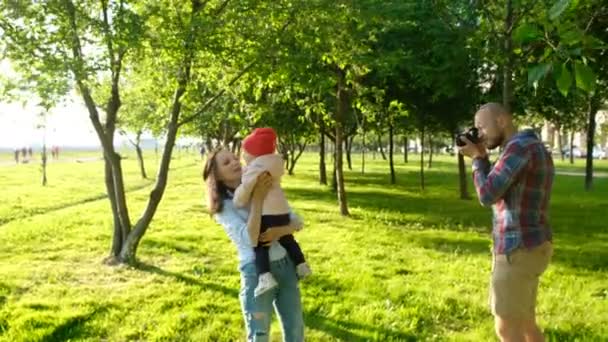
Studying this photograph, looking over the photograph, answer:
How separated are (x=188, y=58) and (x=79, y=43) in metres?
1.43

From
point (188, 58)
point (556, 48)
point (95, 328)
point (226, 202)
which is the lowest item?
point (95, 328)

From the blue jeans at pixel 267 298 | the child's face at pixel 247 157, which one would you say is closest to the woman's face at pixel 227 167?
the child's face at pixel 247 157

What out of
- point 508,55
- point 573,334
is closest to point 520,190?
point 573,334

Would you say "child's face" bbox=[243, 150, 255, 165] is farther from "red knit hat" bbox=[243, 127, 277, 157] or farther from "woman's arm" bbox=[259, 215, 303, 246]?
"woman's arm" bbox=[259, 215, 303, 246]

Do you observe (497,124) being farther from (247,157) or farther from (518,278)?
(247,157)

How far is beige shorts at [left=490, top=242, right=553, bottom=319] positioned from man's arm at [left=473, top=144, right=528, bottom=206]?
430mm

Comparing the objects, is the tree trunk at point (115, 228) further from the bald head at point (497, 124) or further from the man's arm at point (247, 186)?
the bald head at point (497, 124)

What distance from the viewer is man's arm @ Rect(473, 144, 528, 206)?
4000 millimetres

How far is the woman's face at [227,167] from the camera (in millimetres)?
4208

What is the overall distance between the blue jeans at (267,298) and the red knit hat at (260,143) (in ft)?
2.46

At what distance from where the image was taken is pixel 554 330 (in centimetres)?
619

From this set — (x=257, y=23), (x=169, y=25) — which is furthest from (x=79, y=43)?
(x=257, y=23)

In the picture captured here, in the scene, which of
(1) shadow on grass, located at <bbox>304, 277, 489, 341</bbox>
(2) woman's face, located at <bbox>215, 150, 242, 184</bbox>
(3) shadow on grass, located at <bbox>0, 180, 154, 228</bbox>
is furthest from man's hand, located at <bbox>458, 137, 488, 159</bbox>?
(3) shadow on grass, located at <bbox>0, 180, 154, 228</bbox>

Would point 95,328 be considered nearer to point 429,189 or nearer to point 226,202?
point 226,202
